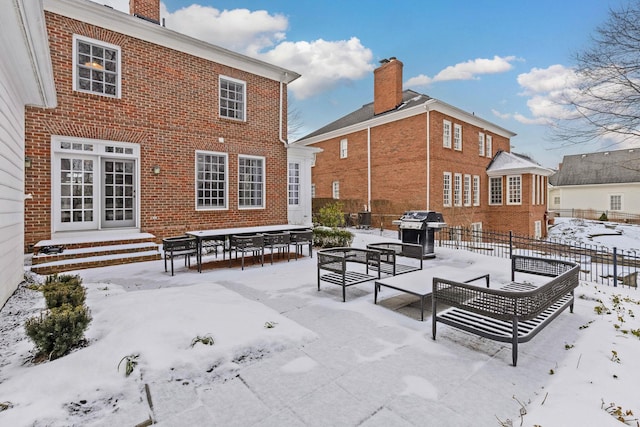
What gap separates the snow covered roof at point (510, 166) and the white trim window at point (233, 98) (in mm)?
18154

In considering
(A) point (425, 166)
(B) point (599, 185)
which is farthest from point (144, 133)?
(B) point (599, 185)

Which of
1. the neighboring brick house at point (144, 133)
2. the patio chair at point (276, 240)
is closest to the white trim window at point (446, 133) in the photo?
the neighboring brick house at point (144, 133)

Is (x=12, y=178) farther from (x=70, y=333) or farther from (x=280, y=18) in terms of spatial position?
(x=280, y=18)

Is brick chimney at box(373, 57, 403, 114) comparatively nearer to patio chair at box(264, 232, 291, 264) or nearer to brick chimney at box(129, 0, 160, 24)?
brick chimney at box(129, 0, 160, 24)

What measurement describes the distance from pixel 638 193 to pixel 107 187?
43.1 m

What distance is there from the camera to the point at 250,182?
12.4 metres

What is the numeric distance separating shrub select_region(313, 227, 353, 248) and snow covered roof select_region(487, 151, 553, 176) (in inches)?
618

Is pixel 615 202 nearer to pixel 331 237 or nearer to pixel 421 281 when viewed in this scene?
pixel 331 237

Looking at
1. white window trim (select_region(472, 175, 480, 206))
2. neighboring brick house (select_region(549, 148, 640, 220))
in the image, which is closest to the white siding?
white window trim (select_region(472, 175, 480, 206))

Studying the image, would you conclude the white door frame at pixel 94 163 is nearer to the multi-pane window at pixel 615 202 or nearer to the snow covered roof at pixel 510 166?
the snow covered roof at pixel 510 166

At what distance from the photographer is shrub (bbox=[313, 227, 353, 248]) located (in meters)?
11.1

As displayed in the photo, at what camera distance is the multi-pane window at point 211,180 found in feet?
36.3

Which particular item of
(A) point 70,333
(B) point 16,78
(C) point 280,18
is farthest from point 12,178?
(C) point 280,18

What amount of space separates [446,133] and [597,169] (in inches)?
1099
